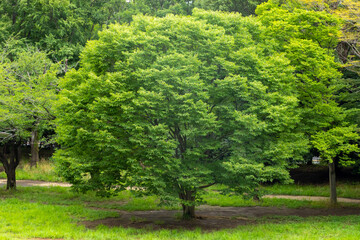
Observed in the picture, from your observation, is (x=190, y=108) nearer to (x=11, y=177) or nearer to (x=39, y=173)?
(x=11, y=177)

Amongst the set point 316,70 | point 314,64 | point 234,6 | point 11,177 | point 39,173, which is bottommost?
point 39,173

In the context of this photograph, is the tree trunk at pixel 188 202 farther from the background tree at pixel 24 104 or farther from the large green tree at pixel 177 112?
the background tree at pixel 24 104

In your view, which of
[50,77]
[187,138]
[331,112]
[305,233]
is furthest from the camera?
[50,77]

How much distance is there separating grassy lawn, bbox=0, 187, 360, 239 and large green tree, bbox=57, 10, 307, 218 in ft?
4.86

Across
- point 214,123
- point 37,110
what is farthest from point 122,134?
point 37,110

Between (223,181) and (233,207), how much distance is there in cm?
580

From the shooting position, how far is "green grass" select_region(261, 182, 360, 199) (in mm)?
22359

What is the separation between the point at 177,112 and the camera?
12664mm

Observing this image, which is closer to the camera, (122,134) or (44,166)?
(122,134)

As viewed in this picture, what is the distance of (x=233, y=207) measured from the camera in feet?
61.0

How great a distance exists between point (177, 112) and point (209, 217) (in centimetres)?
560

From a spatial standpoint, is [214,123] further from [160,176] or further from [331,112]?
[331,112]

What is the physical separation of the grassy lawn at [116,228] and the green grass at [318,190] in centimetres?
384

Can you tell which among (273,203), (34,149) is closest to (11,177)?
(34,149)
